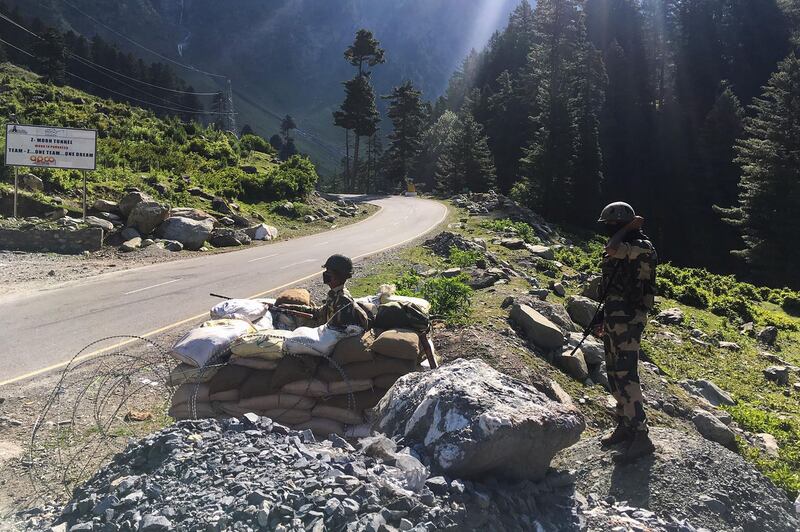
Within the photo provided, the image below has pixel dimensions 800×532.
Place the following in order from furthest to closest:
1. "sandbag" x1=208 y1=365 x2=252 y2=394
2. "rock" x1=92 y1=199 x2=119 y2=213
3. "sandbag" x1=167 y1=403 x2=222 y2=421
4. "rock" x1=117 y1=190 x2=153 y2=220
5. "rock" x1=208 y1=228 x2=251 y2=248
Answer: "rock" x1=208 y1=228 x2=251 y2=248 < "rock" x1=117 y1=190 x2=153 y2=220 < "rock" x1=92 y1=199 x2=119 y2=213 < "sandbag" x1=208 y1=365 x2=252 y2=394 < "sandbag" x1=167 y1=403 x2=222 y2=421

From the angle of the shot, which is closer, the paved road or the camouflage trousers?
the camouflage trousers

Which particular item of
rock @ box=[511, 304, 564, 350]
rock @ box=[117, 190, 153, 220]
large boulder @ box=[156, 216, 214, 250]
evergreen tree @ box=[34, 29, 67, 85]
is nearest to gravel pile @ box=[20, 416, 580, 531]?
rock @ box=[511, 304, 564, 350]

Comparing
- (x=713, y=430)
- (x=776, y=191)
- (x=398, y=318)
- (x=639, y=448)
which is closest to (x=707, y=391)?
(x=713, y=430)

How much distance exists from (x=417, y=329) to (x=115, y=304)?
8.35m

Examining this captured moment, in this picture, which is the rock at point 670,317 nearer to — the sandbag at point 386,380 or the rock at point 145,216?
the sandbag at point 386,380

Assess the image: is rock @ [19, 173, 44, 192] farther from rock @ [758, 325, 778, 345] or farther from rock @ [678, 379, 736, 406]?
rock @ [758, 325, 778, 345]

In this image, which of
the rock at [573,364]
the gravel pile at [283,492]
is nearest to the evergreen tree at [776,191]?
the rock at [573,364]

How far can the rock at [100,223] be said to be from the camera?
1830cm

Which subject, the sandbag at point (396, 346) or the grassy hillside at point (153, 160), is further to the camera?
the grassy hillside at point (153, 160)

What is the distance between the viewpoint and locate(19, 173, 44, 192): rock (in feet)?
64.3

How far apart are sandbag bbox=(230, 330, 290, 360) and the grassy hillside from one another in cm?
1858

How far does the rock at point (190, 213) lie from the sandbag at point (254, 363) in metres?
17.3

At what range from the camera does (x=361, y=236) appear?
25.8 meters

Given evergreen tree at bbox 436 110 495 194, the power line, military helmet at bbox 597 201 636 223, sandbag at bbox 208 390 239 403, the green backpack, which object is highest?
the power line
